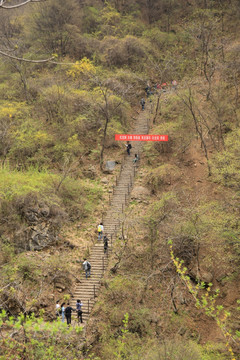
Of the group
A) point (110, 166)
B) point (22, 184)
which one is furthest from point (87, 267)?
point (110, 166)

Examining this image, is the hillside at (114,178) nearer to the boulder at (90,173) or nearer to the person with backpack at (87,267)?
the boulder at (90,173)

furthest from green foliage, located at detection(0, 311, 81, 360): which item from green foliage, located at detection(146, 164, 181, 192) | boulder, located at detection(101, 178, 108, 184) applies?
boulder, located at detection(101, 178, 108, 184)

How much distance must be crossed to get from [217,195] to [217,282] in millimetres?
5886

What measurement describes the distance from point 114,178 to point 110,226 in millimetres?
5401

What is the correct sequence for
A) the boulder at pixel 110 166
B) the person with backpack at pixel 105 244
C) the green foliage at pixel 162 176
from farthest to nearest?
the boulder at pixel 110 166, the green foliage at pixel 162 176, the person with backpack at pixel 105 244

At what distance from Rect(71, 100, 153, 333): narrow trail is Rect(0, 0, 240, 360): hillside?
391 mm

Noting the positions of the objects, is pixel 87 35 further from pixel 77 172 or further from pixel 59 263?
pixel 59 263

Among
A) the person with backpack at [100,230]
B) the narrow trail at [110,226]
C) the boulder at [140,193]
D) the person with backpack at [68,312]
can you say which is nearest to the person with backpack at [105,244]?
the narrow trail at [110,226]

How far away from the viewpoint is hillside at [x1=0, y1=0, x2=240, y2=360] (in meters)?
12.6

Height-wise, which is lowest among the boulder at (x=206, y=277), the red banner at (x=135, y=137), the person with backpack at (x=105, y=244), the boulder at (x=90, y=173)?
the boulder at (x=206, y=277)

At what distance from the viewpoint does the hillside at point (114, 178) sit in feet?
41.4

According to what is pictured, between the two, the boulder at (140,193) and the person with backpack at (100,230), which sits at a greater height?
the boulder at (140,193)

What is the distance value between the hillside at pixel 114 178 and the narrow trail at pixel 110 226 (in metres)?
0.39

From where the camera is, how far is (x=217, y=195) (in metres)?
19.5
